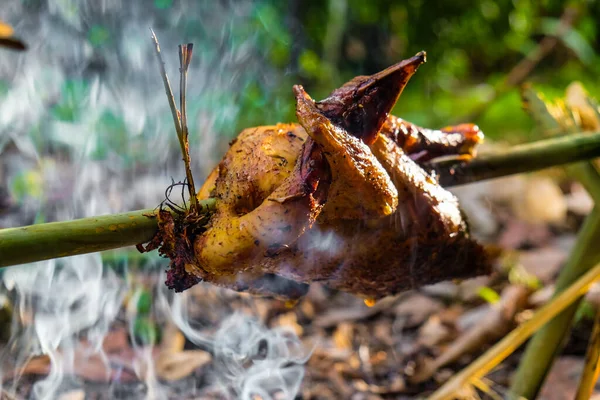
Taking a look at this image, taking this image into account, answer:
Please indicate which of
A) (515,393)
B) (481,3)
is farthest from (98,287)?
(481,3)

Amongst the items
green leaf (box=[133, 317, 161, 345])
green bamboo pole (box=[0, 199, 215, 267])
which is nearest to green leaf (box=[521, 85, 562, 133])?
green bamboo pole (box=[0, 199, 215, 267])

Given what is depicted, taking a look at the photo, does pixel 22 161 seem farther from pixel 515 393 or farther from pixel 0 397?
pixel 515 393

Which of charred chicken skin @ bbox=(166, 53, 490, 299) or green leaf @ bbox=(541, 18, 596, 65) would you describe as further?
green leaf @ bbox=(541, 18, 596, 65)

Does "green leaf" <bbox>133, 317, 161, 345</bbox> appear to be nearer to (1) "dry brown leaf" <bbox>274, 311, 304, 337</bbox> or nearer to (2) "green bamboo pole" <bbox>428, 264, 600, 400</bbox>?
(1) "dry brown leaf" <bbox>274, 311, 304, 337</bbox>

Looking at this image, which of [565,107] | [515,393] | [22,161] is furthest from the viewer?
[22,161]

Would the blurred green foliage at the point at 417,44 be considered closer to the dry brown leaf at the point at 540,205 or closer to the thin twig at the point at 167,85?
the dry brown leaf at the point at 540,205
